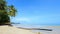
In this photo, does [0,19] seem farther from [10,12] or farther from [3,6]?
[10,12]

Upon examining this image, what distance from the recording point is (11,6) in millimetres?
48625

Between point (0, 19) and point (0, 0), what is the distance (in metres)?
4.77

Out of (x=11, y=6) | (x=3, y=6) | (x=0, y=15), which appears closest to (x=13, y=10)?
(x=11, y=6)

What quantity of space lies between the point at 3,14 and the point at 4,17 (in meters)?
0.99

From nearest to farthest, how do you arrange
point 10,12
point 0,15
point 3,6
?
point 0,15 < point 3,6 < point 10,12

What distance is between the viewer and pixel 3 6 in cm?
4328

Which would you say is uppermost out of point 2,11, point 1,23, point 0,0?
point 0,0

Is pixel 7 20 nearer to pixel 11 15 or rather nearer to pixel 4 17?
pixel 4 17

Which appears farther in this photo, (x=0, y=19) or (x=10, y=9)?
(x=10, y=9)

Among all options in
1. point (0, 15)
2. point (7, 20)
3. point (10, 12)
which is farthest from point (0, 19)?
point (10, 12)

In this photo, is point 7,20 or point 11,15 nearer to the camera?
point 7,20

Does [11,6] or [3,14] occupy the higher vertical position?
[11,6]

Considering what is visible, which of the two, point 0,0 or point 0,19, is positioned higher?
point 0,0

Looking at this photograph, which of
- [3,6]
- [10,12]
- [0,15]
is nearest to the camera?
[0,15]
